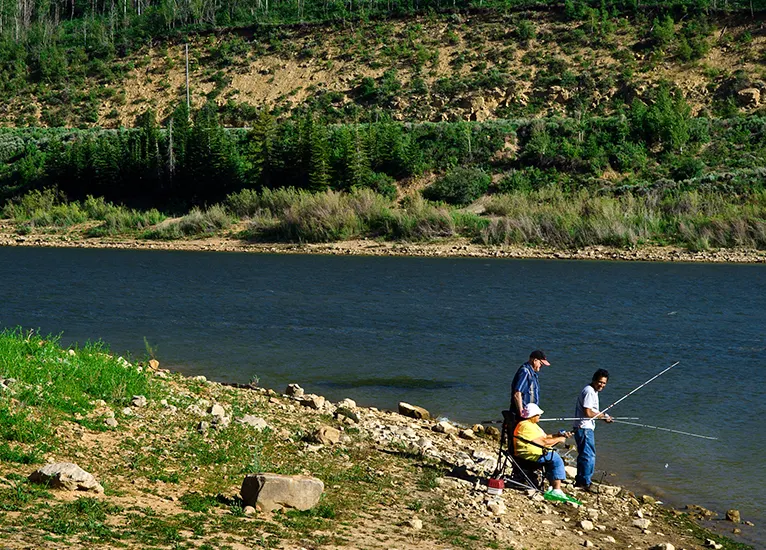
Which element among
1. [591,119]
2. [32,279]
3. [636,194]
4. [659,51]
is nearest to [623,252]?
[636,194]

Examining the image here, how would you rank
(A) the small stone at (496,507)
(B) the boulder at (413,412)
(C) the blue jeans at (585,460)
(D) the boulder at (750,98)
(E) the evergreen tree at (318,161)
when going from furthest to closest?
1. (D) the boulder at (750,98)
2. (E) the evergreen tree at (318,161)
3. (B) the boulder at (413,412)
4. (C) the blue jeans at (585,460)
5. (A) the small stone at (496,507)

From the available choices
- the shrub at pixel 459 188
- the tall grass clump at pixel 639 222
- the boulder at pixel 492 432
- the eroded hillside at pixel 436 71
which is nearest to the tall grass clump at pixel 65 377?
the boulder at pixel 492 432

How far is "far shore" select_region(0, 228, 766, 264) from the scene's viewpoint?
156 ft

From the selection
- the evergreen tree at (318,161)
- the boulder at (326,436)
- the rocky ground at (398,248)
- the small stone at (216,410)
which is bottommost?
the rocky ground at (398,248)

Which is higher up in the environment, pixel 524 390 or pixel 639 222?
pixel 524 390

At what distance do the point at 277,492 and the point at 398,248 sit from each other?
42.6 metres

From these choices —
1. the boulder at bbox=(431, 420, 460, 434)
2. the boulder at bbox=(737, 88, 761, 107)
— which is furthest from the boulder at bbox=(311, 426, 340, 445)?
the boulder at bbox=(737, 88, 761, 107)

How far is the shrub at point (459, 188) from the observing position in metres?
57.6

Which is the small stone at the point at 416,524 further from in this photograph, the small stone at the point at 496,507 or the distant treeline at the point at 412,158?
the distant treeline at the point at 412,158

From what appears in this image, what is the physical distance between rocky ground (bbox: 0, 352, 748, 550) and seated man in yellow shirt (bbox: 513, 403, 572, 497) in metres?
0.39

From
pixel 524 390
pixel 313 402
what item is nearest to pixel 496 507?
pixel 524 390

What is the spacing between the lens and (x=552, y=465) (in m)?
11.6

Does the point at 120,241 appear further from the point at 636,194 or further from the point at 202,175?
the point at 636,194

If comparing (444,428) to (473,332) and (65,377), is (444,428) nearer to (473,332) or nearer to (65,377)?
(65,377)
